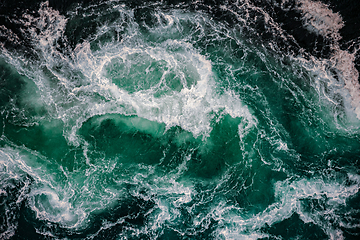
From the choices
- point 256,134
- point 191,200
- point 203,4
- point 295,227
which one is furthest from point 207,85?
point 295,227

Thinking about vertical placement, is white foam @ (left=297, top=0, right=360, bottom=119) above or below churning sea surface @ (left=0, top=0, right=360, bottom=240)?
above

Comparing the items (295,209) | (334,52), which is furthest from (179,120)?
(334,52)

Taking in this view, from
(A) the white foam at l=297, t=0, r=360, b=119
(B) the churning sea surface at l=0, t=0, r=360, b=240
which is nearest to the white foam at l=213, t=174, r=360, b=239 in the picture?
(B) the churning sea surface at l=0, t=0, r=360, b=240

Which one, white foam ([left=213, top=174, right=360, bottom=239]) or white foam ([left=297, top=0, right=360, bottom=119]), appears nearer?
white foam ([left=213, top=174, right=360, bottom=239])

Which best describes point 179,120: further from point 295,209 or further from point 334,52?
point 334,52

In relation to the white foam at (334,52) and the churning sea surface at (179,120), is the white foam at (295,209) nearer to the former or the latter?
the churning sea surface at (179,120)

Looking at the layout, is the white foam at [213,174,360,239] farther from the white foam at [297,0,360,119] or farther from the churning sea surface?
the white foam at [297,0,360,119]

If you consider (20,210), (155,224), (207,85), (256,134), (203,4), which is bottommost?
(20,210)

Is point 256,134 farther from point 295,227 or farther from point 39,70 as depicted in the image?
point 39,70
